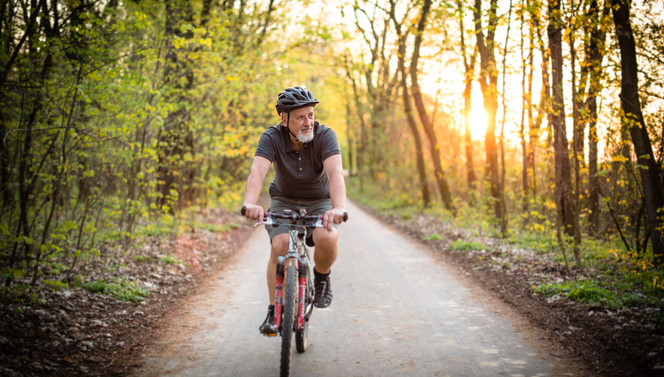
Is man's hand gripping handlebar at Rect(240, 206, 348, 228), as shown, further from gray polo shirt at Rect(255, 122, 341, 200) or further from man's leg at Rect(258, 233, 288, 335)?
gray polo shirt at Rect(255, 122, 341, 200)

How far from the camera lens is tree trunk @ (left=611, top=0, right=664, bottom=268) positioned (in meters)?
6.31

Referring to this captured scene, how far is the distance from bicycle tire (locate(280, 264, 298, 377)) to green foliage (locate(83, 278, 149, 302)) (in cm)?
317

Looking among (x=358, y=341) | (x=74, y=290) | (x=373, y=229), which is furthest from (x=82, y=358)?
(x=373, y=229)

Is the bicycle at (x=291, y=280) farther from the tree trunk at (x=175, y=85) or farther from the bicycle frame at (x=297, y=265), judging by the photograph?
the tree trunk at (x=175, y=85)

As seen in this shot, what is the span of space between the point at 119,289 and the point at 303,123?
372 cm

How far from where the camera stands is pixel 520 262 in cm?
807

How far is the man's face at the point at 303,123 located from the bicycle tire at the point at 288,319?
113 centimetres

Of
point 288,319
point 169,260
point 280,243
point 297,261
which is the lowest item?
point 169,260

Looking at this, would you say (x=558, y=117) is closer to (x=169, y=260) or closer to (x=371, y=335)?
(x=371, y=335)

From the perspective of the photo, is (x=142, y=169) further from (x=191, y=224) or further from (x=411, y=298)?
(x=411, y=298)

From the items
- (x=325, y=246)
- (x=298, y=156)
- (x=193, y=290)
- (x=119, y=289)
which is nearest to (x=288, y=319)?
(x=325, y=246)

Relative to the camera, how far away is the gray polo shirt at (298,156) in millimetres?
4242

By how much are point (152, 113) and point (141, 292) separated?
2.68 metres

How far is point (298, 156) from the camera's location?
4328 mm
